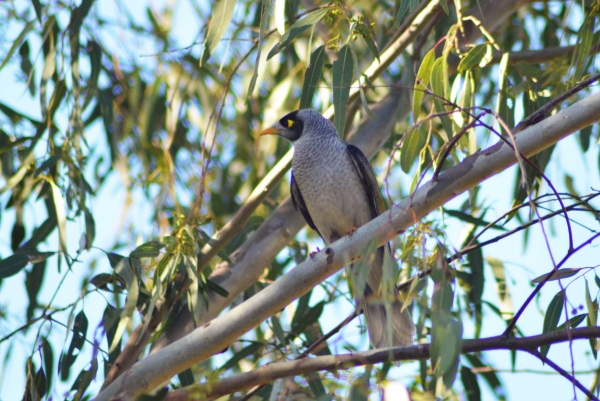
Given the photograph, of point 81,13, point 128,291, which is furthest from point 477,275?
point 81,13

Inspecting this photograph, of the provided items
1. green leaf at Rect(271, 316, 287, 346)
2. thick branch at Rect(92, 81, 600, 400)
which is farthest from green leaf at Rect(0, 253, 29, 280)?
green leaf at Rect(271, 316, 287, 346)

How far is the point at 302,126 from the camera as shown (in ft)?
15.5

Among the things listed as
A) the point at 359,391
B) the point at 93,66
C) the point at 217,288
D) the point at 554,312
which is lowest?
the point at 359,391

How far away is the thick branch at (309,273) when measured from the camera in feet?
8.17

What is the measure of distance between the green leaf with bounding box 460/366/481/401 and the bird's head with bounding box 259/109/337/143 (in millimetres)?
1579

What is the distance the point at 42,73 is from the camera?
4152mm

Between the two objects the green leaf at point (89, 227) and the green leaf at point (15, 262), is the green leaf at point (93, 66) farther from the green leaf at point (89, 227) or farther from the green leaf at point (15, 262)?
the green leaf at point (15, 262)

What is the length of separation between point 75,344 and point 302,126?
2.01m

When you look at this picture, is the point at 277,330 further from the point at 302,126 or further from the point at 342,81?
the point at 302,126

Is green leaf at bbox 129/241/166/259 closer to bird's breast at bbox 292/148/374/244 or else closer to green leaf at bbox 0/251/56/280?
green leaf at bbox 0/251/56/280

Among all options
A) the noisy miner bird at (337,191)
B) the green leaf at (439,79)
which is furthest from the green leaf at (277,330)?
the green leaf at (439,79)

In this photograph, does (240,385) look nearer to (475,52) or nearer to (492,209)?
(475,52)

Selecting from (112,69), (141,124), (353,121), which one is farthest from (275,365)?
(112,69)

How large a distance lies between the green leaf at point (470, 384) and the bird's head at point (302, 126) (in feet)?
5.18
